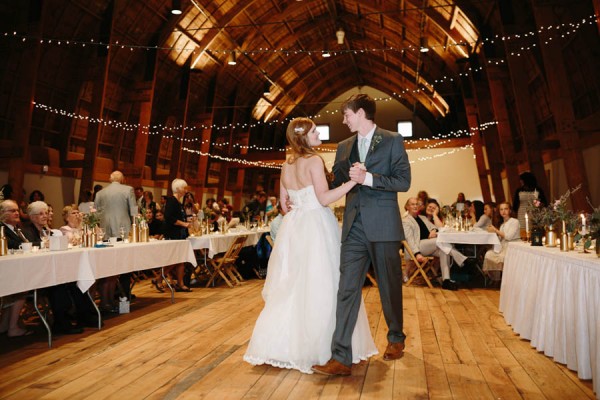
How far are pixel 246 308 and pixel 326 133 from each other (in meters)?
22.4

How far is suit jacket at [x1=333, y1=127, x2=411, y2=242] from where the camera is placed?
323 centimetres

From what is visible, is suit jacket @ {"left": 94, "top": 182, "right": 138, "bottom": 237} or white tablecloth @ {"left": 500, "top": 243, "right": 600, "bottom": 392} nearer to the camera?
white tablecloth @ {"left": 500, "top": 243, "right": 600, "bottom": 392}

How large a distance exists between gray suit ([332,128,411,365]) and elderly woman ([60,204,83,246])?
2.80 meters

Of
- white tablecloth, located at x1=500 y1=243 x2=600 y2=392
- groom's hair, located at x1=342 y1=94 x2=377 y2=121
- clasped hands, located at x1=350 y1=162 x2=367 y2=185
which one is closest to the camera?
white tablecloth, located at x1=500 y1=243 x2=600 y2=392

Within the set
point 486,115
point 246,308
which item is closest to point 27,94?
point 246,308

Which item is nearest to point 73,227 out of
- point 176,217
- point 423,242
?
point 176,217

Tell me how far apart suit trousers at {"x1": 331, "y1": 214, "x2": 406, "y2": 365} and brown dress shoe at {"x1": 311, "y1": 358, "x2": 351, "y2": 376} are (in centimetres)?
3

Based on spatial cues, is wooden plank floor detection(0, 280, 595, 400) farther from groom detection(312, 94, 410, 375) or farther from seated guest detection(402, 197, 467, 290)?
seated guest detection(402, 197, 467, 290)

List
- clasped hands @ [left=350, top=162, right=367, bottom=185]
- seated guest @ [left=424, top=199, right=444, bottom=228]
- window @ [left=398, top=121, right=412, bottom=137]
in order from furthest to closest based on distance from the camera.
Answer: window @ [left=398, top=121, right=412, bottom=137] → seated guest @ [left=424, top=199, right=444, bottom=228] → clasped hands @ [left=350, top=162, right=367, bottom=185]

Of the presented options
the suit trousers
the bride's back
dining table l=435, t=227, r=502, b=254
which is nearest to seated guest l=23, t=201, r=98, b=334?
the bride's back

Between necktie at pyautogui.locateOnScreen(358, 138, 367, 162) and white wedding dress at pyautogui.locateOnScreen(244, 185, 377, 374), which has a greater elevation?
necktie at pyautogui.locateOnScreen(358, 138, 367, 162)

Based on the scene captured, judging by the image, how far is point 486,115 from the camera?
16.0 metres

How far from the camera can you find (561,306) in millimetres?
3318

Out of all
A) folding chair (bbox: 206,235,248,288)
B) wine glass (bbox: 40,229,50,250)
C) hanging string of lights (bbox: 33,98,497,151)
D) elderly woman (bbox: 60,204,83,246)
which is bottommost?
folding chair (bbox: 206,235,248,288)
